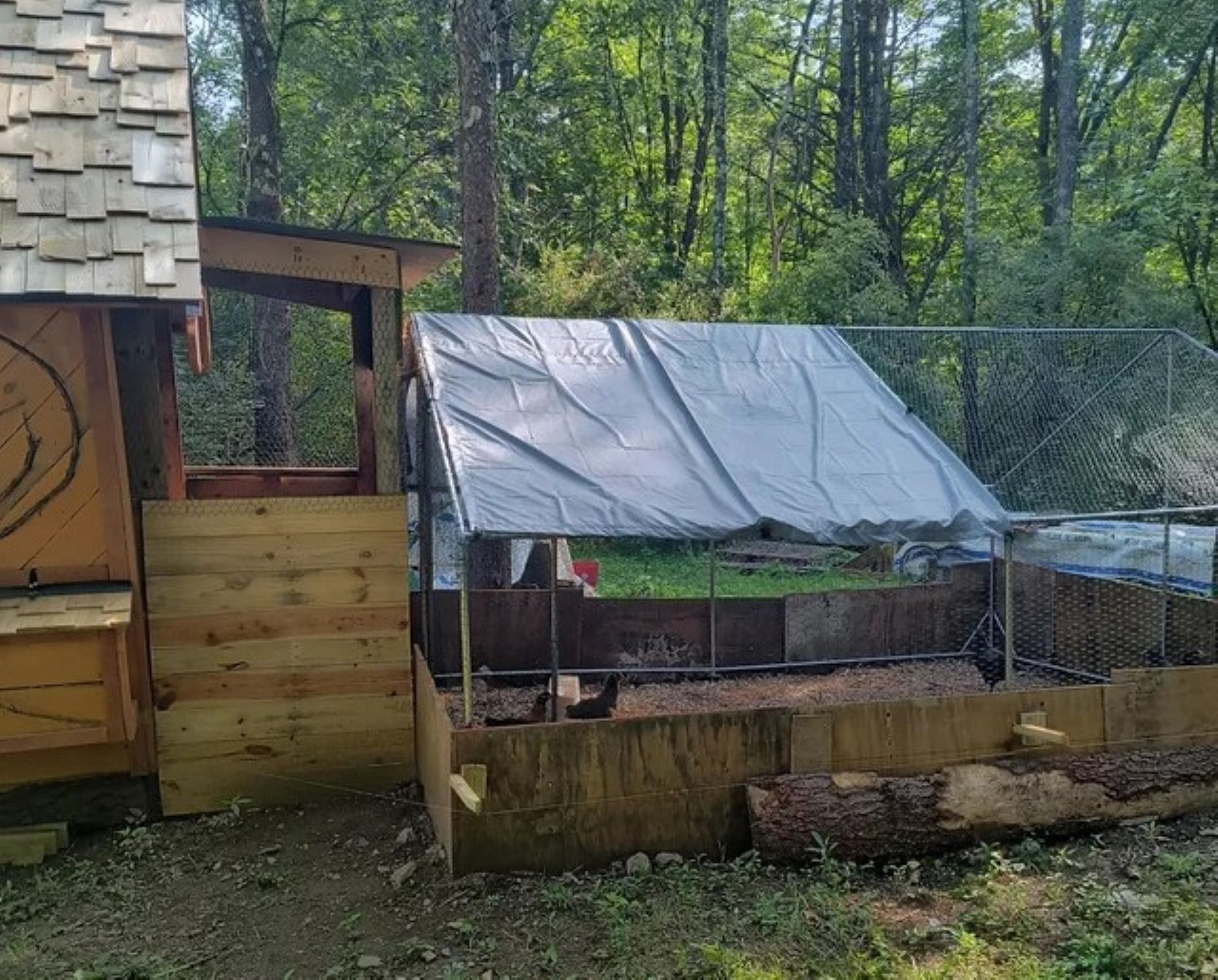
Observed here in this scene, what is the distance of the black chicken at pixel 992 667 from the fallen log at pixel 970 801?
1.63m

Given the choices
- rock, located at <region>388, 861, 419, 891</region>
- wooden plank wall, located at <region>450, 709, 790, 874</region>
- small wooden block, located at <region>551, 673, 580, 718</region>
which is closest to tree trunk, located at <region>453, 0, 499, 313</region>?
small wooden block, located at <region>551, 673, 580, 718</region>

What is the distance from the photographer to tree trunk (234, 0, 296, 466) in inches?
368

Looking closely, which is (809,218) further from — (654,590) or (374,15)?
(654,590)

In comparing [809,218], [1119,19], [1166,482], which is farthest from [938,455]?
[809,218]

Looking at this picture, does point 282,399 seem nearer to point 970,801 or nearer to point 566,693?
point 566,693

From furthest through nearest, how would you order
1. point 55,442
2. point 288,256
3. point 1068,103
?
1. point 1068,103
2. point 288,256
3. point 55,442

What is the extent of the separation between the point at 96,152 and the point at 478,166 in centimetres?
376

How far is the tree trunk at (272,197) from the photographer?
368 inches

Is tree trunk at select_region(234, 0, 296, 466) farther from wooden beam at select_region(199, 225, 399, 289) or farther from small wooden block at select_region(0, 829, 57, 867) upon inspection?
small wooden block at select_region(0, 829, 57, 867)

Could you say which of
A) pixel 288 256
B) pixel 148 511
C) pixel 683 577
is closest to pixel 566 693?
pixel 148 511

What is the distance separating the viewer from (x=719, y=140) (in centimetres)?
1627

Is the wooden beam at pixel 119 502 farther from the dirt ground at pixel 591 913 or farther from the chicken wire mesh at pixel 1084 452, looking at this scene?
the chicken wire mesh at pixel 1084 452

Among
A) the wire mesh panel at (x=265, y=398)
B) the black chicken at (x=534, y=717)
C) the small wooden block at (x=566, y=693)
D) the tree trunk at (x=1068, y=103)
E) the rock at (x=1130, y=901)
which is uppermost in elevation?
the tree trunk at (x=1068, y=103)

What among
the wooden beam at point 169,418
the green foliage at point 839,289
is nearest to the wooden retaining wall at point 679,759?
the wooden beam at point 169,418
